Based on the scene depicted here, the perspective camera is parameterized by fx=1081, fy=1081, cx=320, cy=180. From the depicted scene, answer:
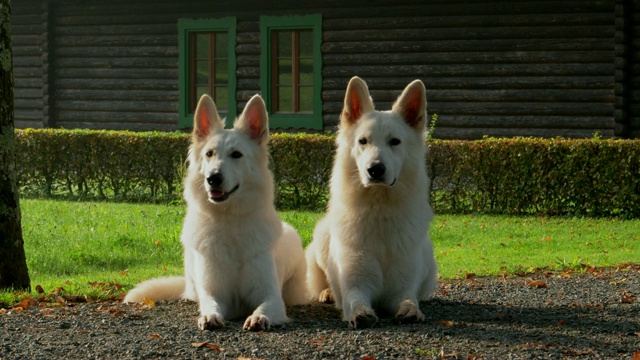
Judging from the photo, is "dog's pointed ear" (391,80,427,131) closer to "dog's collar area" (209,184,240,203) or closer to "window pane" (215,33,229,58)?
"dog's collar area" (209,184,240,203)

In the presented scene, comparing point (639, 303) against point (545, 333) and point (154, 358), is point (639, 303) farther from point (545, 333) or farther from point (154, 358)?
point (154, 358)

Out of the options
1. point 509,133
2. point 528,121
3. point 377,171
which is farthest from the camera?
point 509,133

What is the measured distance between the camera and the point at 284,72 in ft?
66.7

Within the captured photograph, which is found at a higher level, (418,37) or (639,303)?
(418,37)

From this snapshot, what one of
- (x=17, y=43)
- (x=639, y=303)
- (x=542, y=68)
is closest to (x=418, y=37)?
(x=542, y=68)

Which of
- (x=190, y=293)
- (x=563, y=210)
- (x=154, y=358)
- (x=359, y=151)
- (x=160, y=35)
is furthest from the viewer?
(x=160, y=35)

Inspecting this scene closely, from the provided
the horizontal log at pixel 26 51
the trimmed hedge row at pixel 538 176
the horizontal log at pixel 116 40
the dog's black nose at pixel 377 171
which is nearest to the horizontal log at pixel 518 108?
the trimmed hedge row at pixel 538 176

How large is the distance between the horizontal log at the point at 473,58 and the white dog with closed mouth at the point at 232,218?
38.1ft

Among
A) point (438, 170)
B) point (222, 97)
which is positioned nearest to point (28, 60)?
point (222, 97)

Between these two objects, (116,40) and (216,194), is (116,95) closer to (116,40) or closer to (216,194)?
(116,40)

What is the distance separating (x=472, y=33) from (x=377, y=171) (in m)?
12.0

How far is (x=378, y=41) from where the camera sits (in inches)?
755

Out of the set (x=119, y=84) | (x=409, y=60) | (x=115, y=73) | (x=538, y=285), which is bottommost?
(x=538, y=285)

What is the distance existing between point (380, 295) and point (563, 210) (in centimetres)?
802
